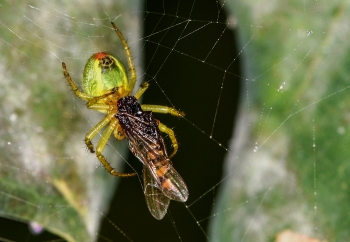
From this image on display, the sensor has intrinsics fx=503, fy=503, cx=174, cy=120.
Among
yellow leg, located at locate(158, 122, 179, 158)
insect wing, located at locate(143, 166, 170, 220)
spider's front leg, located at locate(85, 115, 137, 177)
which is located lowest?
insect wing, located at locate(143, 166, 170, 220)

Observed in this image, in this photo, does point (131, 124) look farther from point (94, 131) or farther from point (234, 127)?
point (234, 127)

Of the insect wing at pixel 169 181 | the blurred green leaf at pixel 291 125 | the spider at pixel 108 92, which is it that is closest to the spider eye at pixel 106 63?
the spider at pixel 108 92

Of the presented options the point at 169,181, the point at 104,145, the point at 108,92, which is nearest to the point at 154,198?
the point at 169,181

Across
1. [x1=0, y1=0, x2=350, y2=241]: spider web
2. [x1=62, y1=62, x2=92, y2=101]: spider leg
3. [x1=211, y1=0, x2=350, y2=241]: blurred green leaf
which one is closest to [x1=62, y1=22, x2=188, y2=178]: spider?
[x1=62, y1=62, x2=92, y2=101]: spider leg

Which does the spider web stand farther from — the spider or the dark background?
the spider

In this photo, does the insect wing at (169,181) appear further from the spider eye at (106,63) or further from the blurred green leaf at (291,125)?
the spider eye at (106,63)

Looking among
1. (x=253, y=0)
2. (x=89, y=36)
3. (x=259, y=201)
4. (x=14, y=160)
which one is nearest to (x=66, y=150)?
(x=14, y=160)

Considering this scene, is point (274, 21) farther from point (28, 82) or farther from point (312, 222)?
point (28, 82)
